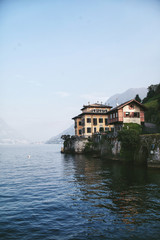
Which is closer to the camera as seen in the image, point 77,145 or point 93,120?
point 77,145

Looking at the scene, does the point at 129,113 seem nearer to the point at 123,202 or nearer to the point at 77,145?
the point at 77,145

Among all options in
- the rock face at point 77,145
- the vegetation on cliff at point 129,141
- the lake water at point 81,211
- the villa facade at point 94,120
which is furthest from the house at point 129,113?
the lake water at point 81,211

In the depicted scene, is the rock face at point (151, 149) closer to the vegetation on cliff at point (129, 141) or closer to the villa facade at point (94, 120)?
the vegetation on cliff at point (129, 141)

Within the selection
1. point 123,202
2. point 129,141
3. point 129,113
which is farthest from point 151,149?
point 123,202

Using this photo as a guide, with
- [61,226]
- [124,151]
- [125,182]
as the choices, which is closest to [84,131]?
[124,151]

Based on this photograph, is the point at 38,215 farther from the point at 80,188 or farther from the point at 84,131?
the point at 84,131

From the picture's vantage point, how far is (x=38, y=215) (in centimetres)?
1545

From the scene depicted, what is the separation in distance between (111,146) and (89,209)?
40.0 meters

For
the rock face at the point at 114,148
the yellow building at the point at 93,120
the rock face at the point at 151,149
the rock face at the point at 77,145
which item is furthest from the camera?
the yellow building at the point at 93,120

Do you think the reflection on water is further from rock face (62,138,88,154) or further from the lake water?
rock face (62,138,88,154)

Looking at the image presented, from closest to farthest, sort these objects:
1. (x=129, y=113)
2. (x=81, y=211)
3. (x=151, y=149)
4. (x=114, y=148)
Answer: (x=81, y=211) → (x=151, y=149) → (x=114, y=148) → (x=129, y=113)

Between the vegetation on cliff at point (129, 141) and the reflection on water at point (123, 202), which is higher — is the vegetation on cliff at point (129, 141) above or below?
above

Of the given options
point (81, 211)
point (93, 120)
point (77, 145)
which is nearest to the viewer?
point (81, 211)

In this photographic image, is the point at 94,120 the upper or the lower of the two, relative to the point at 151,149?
upper
